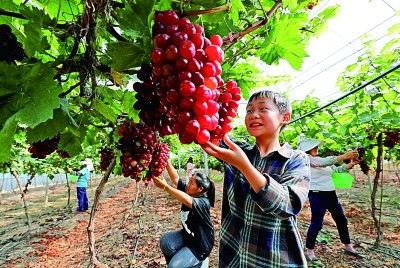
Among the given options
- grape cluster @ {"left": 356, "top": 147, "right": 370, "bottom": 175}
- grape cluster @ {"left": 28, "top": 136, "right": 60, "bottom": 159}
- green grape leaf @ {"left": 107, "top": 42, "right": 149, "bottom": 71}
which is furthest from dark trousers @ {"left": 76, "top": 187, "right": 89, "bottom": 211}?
green grape leaf @ {"left": 107, "top": 42, "right": 149, "bottom": 71}

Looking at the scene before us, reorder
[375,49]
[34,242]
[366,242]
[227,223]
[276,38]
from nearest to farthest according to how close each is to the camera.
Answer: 1. [276,38]
2. [227,223]
3. [375,49]
4. [366,242]
5. [34,242]

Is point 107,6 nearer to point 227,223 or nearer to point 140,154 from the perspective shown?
point 140,154

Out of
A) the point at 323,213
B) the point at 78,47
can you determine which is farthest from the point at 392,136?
the point at 78,47

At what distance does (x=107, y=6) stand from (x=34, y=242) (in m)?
9.25

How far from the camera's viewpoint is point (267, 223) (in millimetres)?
1703

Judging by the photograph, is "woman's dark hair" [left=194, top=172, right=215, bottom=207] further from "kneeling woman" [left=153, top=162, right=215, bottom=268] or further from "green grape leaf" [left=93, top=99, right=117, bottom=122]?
"green grape leaf" [left=93, top=99, right=117, bottom=122]

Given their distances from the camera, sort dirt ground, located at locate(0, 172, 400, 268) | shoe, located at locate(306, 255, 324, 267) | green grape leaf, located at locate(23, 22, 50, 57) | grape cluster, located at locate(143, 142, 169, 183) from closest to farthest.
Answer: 1. green grape leaf, located at locate(23, 22, 50, 57)
2. grape cluster, located at locate(143, 142, 169, 183)
3. shoe, located at locate(306, 255, 324, 267)
4. dirt ground, located at locate(0, 172, 400, 268)

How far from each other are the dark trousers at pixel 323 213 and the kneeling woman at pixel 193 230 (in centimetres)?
247

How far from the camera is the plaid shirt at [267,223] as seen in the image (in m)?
1.61

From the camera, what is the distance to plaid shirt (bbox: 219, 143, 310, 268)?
1.61 meters

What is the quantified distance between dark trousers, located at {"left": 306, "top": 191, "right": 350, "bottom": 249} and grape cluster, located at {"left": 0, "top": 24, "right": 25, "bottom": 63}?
5.33 metres

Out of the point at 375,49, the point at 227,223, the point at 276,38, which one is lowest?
the point at 227,223

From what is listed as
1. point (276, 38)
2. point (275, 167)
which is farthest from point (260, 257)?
point (276, 38)

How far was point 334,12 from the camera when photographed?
1745mm
